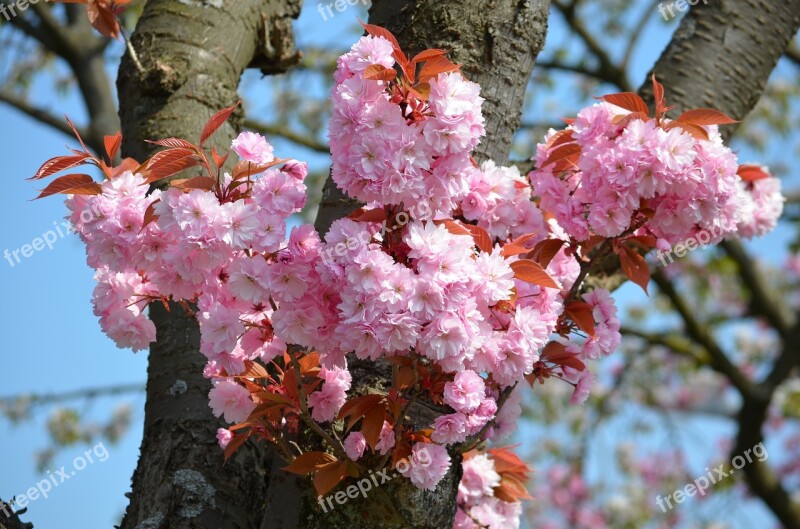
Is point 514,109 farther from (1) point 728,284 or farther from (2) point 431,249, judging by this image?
(1) point 728,284

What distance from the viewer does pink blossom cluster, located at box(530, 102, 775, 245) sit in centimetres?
133

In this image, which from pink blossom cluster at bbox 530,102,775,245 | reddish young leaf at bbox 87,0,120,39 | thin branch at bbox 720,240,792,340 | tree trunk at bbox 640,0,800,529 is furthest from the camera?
thin branch at bbox 720,240,792,340

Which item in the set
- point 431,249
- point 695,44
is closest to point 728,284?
point 695,44

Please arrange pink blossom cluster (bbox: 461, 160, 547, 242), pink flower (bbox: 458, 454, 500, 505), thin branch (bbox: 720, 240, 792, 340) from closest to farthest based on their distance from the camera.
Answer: pink blossom cluster (bbox: 461, 160, 547, 242) < pink flower (bbox: 458, 454, 500, 505) < thin branch (bbox: 720, 240, 792, 340)

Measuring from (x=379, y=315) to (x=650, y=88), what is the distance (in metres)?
1.63

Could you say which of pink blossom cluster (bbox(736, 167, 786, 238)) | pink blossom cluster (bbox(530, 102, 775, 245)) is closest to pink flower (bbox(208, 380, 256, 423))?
pink blossom cluster (bbox(530, 102, 775, 245))

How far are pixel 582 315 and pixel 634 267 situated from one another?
0.15 m

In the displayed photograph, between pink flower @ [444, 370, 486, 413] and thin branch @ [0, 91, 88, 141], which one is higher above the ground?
thin branch @ [0, 91, 88, 141]

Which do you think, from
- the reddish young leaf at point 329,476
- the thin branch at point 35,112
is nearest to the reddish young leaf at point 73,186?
the reddish young leaf at point 329,476

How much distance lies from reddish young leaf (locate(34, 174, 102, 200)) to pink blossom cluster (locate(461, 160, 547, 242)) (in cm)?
64

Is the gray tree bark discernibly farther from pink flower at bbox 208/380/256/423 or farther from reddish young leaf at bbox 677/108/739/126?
reddish young leaf at bbox 677/108/739/126

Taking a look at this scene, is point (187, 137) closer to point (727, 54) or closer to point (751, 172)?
point (751, 172)

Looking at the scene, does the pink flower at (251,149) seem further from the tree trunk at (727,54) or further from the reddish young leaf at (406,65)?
the tree trunk at (727,54)

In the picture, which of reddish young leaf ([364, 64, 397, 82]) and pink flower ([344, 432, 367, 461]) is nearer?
reddish young leaf ([364, 64, 397, 82])
